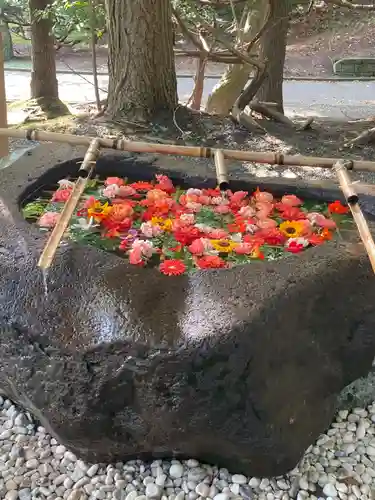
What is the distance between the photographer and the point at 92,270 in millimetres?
2295

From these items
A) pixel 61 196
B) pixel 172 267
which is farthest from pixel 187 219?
pixel 61 196

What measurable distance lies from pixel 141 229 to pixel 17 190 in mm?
674

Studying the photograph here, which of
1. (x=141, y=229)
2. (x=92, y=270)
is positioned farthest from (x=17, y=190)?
(x=92, y=270)

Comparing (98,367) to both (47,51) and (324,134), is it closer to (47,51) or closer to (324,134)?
(324,134)

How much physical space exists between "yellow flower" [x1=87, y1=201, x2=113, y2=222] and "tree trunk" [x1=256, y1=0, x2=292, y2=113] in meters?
3.38

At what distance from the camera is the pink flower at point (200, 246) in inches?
101

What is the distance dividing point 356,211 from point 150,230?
2.97 feet

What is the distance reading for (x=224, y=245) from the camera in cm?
261

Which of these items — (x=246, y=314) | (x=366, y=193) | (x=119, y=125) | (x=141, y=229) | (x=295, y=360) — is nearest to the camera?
(x=246, y=314)

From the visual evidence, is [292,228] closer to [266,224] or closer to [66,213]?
[266,224]

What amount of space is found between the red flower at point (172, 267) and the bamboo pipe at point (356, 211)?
707 millimetres

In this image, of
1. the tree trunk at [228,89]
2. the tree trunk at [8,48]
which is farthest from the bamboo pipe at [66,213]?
the tree trunk at [8,48]

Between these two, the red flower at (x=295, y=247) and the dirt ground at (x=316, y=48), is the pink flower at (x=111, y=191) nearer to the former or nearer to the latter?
the red flower at (x=295, y=247)

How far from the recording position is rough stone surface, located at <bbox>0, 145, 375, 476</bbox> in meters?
2.06
